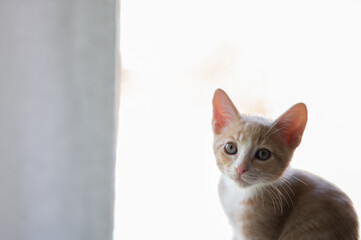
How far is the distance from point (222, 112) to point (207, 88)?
426 mm

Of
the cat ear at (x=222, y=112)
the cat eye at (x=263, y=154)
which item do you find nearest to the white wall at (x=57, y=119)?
the cat ear at (x=222, y=112)

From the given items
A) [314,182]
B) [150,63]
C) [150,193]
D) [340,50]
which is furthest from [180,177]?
[340,50]

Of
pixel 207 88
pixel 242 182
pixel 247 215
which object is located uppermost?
pixel 207 88

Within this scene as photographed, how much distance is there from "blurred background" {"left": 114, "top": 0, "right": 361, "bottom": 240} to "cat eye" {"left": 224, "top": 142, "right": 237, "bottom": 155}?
1.57ft

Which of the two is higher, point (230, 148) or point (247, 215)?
point (230, 148)

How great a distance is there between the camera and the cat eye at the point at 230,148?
96 centimetres

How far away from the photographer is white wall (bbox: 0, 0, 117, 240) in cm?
95

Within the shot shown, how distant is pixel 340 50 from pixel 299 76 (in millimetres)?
187

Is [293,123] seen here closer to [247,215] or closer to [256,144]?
[256,144]

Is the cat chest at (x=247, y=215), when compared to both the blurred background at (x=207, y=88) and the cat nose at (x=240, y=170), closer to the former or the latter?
the cat nose at (x=240, y=170)

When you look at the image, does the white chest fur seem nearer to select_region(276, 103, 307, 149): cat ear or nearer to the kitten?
the kitten

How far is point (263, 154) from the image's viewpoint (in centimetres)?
95

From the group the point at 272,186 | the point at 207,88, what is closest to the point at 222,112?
the point at 272,186

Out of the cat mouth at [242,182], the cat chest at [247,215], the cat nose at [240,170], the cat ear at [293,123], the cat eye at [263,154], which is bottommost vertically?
the cat chest at [247,215]
